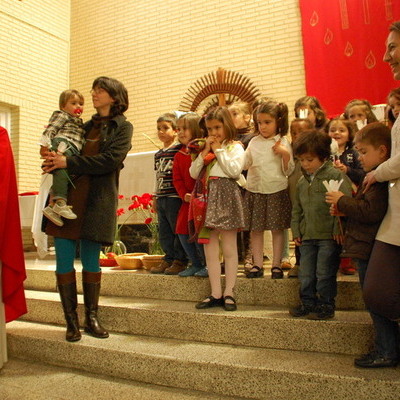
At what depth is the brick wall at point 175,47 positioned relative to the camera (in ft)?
20.7

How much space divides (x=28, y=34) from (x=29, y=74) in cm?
67

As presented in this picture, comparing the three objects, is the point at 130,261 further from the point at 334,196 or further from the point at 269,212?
the point at 334,196

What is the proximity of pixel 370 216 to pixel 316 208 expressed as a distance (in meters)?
0.51

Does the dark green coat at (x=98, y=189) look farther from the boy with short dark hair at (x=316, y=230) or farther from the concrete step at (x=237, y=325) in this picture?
the boy with short dark hair at (x=316, y=230)

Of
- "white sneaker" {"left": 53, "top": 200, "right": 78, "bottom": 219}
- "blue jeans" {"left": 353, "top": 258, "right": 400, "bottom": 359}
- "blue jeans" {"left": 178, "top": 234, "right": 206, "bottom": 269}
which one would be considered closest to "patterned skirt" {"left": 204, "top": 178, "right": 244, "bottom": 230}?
"blue jeans" {"left": 178, "top": 234, "right": 206, "bottom": 269}

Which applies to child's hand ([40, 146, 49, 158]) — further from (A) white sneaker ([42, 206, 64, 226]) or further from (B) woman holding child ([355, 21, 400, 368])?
(B) woman holding child ([355, 21, 400, 368])

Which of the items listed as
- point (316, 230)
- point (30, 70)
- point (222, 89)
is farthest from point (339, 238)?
point (30, 70)

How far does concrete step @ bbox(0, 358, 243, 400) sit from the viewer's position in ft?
6.91

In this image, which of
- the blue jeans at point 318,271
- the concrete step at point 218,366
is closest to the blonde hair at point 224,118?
the blue jeans at point 318,271

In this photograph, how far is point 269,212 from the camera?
9.17 feet

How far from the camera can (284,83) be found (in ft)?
20.6

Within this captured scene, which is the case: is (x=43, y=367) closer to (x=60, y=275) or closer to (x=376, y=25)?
(x=60, y=275)

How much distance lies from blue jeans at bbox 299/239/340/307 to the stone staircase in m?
0.14

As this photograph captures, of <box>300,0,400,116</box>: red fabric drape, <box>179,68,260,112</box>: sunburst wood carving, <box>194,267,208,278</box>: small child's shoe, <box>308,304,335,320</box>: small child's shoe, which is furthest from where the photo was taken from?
<box>179,68,260,112</box>: sunburst wood carving
